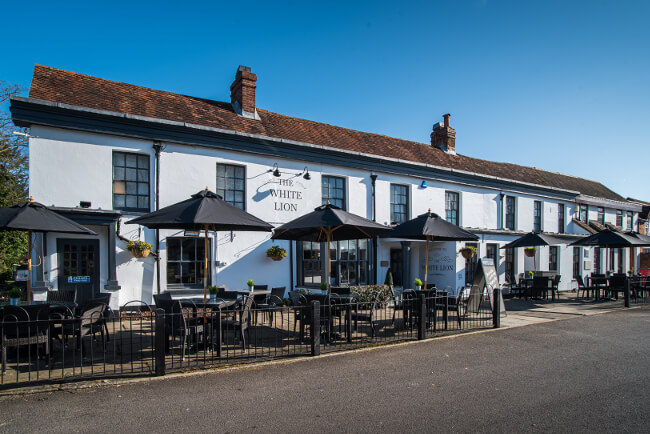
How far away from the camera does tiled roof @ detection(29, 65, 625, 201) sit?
37.2 feet

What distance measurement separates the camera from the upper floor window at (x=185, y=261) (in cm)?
1153

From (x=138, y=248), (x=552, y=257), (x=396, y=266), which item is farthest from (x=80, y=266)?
(x=552, y=257)

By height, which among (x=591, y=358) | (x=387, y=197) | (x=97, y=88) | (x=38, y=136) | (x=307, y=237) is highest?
(x=97, y=88)

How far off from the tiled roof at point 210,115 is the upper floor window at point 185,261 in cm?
364

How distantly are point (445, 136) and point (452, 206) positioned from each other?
4.53m

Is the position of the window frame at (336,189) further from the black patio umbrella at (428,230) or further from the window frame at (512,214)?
the window frame at (512,214)

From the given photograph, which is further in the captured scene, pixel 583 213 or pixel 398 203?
pixel 583 213

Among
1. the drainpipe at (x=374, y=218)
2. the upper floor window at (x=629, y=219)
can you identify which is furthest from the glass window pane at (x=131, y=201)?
the upper floor window at (x=629, y=219)

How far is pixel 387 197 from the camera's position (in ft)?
52.0

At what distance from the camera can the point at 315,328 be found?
288 inches

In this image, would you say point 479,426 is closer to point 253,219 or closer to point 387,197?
point 253,219

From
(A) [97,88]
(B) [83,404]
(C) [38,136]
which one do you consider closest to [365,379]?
(B) [83,404]

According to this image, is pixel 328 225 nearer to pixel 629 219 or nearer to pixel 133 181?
pixel 133 181

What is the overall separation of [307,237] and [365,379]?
540 cm
